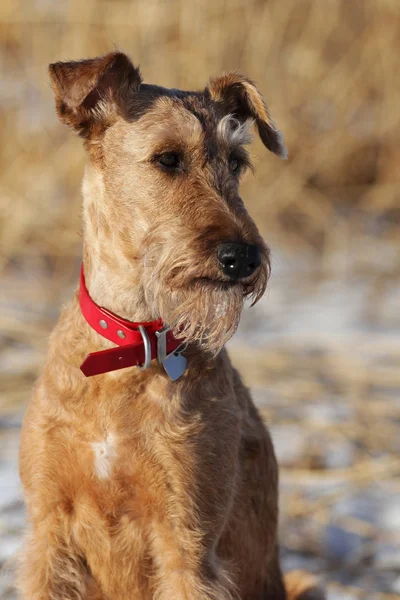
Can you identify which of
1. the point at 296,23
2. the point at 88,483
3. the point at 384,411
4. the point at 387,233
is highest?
the point at 296,23

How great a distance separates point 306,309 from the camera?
673cm

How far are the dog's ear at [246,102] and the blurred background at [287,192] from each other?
200 centimetres

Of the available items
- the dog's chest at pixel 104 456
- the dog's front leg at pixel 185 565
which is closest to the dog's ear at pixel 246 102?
the dog's chest at pixel 104 456

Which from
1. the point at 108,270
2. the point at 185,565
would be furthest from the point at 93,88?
the point at 185,565

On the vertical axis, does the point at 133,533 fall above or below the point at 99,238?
below

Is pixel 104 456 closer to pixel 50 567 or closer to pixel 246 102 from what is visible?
pixel 50 567

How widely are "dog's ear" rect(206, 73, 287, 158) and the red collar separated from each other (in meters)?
0.79

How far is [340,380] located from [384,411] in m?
0.49

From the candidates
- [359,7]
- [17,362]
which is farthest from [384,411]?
[359,7]

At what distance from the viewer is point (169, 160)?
2.65 meters

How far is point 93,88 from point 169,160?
0.30 m

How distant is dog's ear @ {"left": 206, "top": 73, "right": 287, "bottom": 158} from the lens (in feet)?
9.65

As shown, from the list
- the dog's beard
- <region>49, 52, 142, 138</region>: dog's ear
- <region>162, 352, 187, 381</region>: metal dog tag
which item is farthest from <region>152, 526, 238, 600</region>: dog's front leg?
<region>49, 52, 142, 138</region>: dog's ear

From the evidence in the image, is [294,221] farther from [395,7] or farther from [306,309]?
[395,7]
